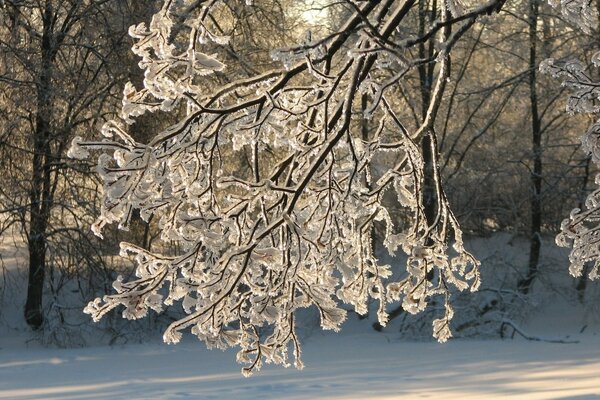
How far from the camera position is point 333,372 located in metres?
12.9

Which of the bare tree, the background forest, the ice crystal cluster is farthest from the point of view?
the background forest

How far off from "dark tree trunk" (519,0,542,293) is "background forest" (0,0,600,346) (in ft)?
0.09

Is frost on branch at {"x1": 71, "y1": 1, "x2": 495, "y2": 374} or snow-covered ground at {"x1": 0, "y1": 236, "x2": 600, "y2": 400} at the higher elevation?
frost on branch at {"x1": 71, "y1": 1, "x2": 495, "y2": 374}

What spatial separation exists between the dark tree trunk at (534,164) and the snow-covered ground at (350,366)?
352mm

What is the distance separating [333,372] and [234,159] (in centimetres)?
566

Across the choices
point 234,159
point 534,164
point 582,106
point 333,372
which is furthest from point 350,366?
point 582,106

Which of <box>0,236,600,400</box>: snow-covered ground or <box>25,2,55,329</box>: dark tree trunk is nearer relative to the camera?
<box>0,236,600,400</box>: snow-covered ground

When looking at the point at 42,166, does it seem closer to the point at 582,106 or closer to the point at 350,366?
the point at 350,366

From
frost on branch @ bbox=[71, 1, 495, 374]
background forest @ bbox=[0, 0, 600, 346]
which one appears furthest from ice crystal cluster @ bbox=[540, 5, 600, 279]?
background forest @ bbox=[0, 0, 600, 346]

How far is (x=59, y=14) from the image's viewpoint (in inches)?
625

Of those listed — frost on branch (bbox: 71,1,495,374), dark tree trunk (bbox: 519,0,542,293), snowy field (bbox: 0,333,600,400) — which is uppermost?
dark tree trunk (bbox: 519,0,542,293)

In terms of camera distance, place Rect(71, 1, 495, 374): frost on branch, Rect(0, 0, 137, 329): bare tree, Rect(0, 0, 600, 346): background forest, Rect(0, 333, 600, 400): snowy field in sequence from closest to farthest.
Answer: Rect(71, 1, 495, 374): frost on branch < Rect(0, 333, 600, 400): snowy field < Rect(0, 0, 137, 329): bare tree < Rect(0, 0, 600, 346): background forest

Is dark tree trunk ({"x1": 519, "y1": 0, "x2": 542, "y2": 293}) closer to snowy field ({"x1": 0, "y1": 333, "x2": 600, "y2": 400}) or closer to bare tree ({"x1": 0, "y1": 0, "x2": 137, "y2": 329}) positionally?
snowy field ({"x1": 0, "y1": 333, "x2": 600, "y2": 400})

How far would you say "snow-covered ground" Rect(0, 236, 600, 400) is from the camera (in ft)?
35.9
